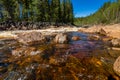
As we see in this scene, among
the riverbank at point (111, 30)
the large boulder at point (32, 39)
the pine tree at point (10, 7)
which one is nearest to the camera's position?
the large boulder at point (32, 39)

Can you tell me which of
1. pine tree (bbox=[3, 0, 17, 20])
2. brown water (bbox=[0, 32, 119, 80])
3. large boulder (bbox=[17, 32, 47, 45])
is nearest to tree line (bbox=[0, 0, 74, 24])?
pine tree (bbox=[3, 0, 17, 20])

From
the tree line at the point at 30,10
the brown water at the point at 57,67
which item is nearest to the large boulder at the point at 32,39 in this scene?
the brown water at the point at 57,67

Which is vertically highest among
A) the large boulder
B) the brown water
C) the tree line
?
the tree line

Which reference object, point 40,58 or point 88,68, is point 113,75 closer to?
point 88,68

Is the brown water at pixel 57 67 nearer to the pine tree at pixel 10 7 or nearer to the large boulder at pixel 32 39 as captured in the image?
the large boulder at pixel 32 39

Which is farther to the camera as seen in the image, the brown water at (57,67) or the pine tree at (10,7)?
the pine tree at (10,7)

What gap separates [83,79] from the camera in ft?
24.7

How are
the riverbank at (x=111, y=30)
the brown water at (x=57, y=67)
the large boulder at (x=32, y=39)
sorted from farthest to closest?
the riverbank at (x=111, y=30) < the large boulder at (x=32, y=39) < the brown water at (x=57, y=67)

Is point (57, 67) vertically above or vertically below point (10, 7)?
below

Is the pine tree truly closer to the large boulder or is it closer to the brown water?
the large boulder

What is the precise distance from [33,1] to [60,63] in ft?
170

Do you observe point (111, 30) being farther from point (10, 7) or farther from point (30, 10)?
point (10, 7)

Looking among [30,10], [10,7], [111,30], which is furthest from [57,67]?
[30,10]

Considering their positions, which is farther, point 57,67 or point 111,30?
point 111,30
